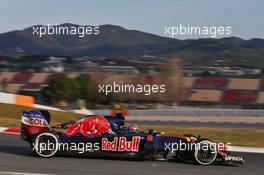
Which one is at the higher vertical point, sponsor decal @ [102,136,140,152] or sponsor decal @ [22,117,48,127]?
sponsor decal @ [22,117,48,127]

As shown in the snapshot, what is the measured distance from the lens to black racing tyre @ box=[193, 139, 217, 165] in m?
9.35

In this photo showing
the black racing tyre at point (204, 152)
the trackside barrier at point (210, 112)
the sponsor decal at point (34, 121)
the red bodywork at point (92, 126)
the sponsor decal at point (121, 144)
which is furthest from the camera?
the trackside barrier at point (210, 112)

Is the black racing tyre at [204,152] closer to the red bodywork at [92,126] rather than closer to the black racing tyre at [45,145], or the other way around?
the red bodywork at [92,126]

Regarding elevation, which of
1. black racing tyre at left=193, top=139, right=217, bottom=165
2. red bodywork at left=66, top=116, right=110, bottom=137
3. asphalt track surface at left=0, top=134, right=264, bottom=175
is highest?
red bodywork at left=66, top=116, right=110, bottom=137

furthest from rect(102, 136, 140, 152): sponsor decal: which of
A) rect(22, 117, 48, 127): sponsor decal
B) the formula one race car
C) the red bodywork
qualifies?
rect(22, 117, 48, 127): sponsor decal

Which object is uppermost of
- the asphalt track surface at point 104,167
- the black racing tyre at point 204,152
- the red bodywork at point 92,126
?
the red bodywork at point 92,126

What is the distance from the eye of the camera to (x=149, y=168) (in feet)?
29.1

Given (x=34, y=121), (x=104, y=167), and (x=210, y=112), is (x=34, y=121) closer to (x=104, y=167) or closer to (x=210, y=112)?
(x=104, y=167)

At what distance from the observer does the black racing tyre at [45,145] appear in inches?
379

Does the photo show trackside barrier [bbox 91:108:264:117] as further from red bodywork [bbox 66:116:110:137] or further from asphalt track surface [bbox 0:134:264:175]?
red bodywork [bbox 66:116:110:137]

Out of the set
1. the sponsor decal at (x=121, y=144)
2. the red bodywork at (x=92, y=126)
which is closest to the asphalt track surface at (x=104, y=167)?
the sponsor decal at (x=121, y=144)

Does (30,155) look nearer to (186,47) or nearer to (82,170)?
(82,170)

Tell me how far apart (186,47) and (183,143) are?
8808 centimetres

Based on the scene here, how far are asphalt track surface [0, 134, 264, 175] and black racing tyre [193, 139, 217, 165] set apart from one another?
0.47 ft
